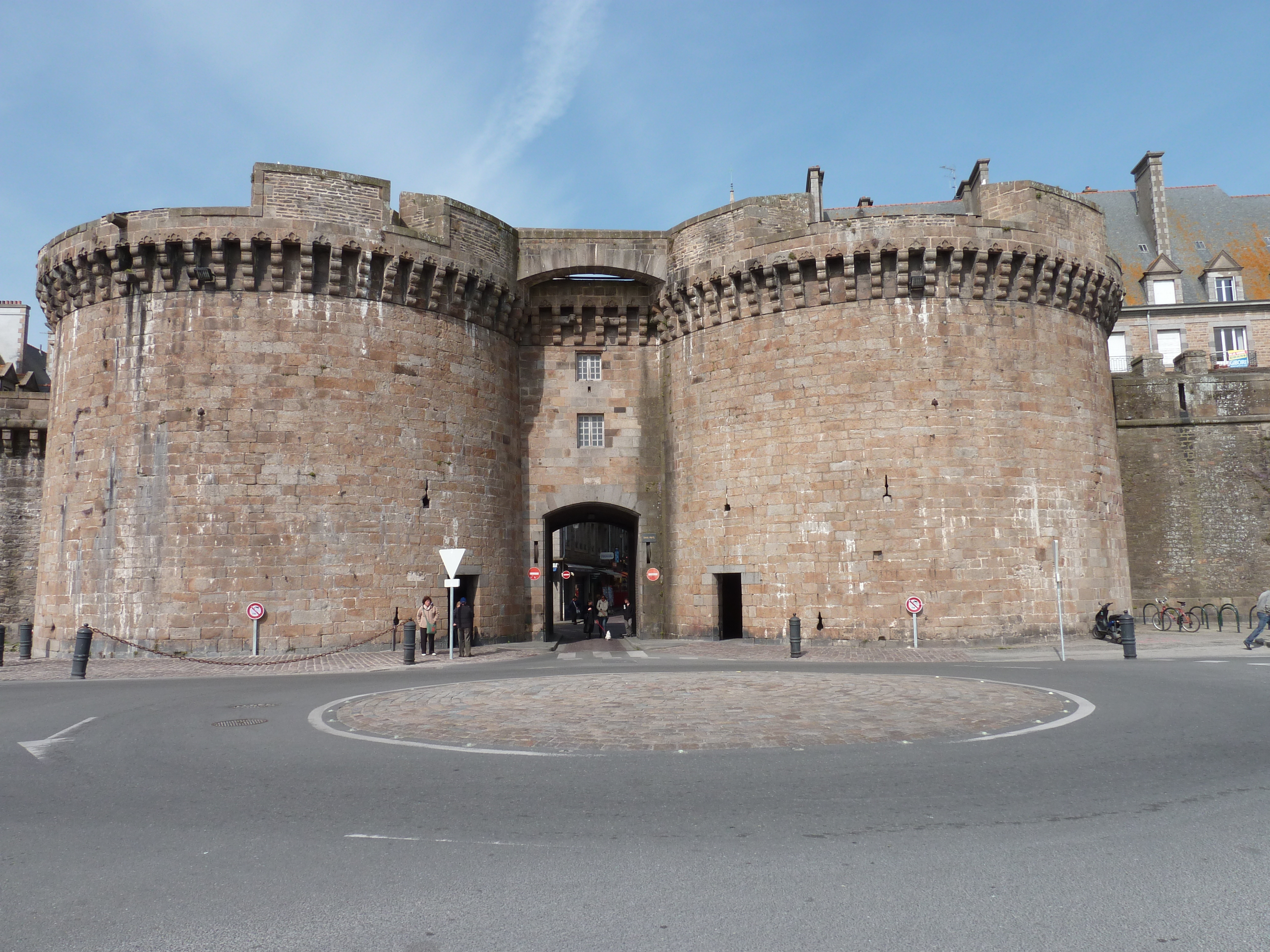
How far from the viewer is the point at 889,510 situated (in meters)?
21.3

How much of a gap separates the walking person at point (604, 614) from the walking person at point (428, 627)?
739 cm

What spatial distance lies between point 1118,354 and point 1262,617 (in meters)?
25.6

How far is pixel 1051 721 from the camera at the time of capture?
8945 millimetres

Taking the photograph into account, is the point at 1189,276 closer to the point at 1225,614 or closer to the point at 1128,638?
the point at 1225,614

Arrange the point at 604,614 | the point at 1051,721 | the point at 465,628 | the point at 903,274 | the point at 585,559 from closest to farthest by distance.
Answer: the point at 1051,721 → the point at 465,628 → the point at 903,274 → the point at 604,614 → the point at 585,559

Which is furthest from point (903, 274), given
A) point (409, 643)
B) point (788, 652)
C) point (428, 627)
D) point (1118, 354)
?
point (1118, 354)

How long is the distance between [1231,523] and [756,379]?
1849cm

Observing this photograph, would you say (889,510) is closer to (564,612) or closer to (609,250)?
(609,250)

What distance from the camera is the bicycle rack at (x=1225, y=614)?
2361cm

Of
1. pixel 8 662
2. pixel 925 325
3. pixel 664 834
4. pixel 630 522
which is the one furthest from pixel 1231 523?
pixel 8 662

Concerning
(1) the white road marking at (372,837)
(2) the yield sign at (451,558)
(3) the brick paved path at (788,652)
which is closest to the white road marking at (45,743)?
(1) the white road marking at (372,837)

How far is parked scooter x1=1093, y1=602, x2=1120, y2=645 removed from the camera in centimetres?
2095

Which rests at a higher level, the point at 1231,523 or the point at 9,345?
the point at 9,345

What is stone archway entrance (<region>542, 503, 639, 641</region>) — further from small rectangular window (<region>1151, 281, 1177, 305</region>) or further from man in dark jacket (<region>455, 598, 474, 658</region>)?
small rectangular window (<region>1151, 281, 1177, 305</region>)
